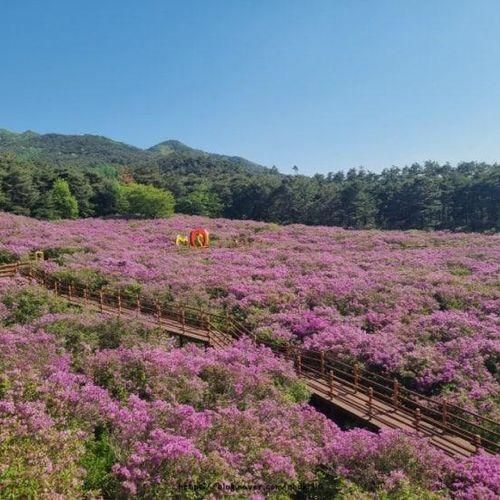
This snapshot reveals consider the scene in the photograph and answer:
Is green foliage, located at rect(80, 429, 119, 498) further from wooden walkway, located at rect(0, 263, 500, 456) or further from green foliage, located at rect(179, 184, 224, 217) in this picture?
green foliage, located at rect(179, 184, 224, 217)

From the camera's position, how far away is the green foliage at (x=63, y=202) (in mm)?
66688

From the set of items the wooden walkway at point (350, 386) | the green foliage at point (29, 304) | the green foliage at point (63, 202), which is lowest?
the wooden walkway at point (350, 386)

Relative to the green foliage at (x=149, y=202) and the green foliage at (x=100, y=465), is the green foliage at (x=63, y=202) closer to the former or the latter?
the green foliage at (x=149, y=202)

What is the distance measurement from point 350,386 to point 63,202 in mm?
59513

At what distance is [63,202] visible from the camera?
66.9 m

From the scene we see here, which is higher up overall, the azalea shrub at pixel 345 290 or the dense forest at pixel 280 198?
the dense forest at pixel 280 198

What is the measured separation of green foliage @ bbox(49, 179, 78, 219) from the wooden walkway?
42253mm

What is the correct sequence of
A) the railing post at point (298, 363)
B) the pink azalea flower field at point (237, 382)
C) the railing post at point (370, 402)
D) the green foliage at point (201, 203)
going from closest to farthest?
1. the pink azalea flower field at point (237, 382)
2. the railing post at point (370, 402)
3. the railing post at point (298, 363)
4. the green foliage at point (201, 203)

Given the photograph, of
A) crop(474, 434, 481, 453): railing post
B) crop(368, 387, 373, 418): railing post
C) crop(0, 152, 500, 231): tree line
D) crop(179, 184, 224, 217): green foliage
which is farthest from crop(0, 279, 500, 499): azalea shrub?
crop(179, 184, 224, 217): green foliage

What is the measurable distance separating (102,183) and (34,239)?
130 feet

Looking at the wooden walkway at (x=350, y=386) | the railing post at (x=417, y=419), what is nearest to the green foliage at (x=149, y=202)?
the wooden walkway at (x=350, y=386)

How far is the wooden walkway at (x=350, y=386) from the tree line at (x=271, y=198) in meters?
43.2

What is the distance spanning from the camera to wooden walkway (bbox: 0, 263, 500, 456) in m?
12.8

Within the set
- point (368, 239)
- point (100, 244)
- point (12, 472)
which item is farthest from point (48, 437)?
point (368, 239)
